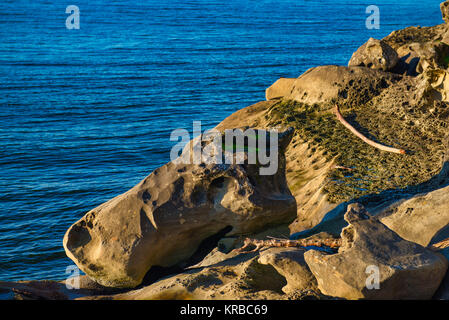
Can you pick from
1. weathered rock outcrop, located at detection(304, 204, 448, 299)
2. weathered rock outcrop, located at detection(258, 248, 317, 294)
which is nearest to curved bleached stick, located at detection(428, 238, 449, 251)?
weathered rock outcrop, located at detection(304, 204, 448, 299)

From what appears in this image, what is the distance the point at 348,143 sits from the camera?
1052cm

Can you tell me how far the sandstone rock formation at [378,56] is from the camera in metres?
12.2

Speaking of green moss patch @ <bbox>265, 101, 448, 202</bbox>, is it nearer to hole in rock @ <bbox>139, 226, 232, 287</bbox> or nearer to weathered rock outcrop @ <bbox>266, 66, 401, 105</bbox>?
weathered rock outcrop @ <bbox>266, 66, 401, 105</bbox>

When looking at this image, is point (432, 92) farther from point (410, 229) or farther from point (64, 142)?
point (64, 142)

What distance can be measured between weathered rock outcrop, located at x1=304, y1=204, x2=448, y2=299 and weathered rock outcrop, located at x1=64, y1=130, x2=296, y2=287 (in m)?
1.67

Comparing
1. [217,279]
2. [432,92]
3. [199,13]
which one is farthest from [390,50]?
[199,13]

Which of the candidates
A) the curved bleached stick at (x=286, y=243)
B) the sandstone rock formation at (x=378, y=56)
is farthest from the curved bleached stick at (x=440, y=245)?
the sandstone rock formation at (x=378, y=56)

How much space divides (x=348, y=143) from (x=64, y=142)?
10.6m

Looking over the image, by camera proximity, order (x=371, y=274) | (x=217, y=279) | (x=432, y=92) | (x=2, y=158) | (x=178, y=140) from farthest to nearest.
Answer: (x=178, y=140)
(x=2, y=158)
(x=432, y=92)
(x=217, y=279)
(x=371, y=274)

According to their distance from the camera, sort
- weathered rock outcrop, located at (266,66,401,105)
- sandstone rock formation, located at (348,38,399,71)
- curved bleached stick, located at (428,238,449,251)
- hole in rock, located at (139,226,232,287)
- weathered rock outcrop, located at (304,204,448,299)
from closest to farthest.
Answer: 1. weathered rock outcrop, located at (304,204,448,299)
2. curved bleached stick, located at (428,238,449,251)
3. hole in rock, located at (139,226,232,287)
4. weathered rock outcrop, located at (266,66,401,105)
5. sandstone rock formation, located at (348,38,399,71)

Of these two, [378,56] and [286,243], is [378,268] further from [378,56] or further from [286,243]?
[378,56]

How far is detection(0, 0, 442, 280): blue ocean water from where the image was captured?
13680 millimetres

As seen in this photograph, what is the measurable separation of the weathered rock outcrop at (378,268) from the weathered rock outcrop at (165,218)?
1665 millimetres

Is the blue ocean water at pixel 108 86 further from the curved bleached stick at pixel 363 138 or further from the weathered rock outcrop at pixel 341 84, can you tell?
the curved bleached stick at pixel 363 138
